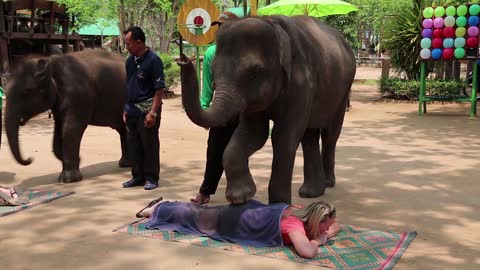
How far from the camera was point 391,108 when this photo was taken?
1349 centimetres

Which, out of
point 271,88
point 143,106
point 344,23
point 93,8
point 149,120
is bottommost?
point 149,120

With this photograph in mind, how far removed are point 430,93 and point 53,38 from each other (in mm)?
10743

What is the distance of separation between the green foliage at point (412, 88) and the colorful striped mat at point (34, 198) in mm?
9731

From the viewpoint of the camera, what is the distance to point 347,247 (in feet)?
12.7

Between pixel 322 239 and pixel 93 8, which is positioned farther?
pixel 93 8

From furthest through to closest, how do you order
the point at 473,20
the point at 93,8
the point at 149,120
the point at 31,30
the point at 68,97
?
the point at 93,8 < the point at 31,30 < the point at 473,20 < the point at 68,97 < the point at 149,120

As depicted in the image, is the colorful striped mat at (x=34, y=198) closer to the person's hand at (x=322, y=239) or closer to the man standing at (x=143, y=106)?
the man standing at (x=143, y=106)

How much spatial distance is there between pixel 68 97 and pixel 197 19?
590 centimetres

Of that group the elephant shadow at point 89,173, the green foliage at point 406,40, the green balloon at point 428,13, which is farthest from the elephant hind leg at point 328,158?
the green foliage at point 406,40

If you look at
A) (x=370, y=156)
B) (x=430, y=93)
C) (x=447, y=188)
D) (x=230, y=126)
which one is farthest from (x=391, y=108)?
(x=230, y=126)

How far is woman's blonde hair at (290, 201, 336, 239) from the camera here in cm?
380

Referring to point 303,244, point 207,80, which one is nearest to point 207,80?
point 207,80

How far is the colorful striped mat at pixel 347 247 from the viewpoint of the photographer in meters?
3.59

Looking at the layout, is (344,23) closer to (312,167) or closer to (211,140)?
(312,167)
